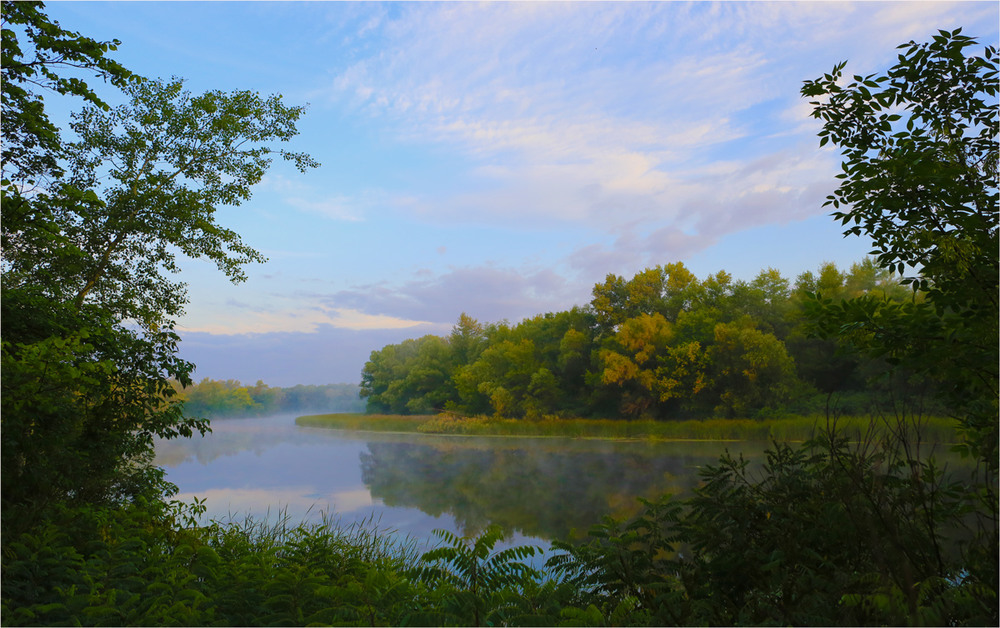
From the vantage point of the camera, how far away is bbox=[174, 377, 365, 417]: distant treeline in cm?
3753

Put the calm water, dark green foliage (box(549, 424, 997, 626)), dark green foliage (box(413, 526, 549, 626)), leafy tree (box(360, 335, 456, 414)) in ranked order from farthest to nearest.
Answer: leafy tree (box(360, 335, 456, 414)), the calm water, dark green foliage (box(413, 526, 549, 626)), dark green foliage (box(549, 424, 997, 626))

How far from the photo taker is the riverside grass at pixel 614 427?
17.8 meters

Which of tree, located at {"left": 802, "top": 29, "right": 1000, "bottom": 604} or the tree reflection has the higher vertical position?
A: tree, located at {"left": 802, "top": 29, "right": 1000, "bottom": 604}

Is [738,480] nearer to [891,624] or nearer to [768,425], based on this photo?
[891,624]

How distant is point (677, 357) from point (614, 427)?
3690 millimetres

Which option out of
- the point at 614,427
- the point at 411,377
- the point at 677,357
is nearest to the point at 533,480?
the point at 614,427

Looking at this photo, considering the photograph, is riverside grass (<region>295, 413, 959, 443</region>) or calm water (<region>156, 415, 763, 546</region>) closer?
calm water (<region>156, 415, 763, 546</region>)

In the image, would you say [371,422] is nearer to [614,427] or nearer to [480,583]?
[614,427]

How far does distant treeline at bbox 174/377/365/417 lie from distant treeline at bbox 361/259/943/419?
16518mm

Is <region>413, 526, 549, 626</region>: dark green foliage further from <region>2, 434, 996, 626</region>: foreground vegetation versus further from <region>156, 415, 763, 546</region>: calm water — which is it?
<region>156, 415, 763, 546</region>: calm water

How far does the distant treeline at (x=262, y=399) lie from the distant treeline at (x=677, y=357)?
650 inches

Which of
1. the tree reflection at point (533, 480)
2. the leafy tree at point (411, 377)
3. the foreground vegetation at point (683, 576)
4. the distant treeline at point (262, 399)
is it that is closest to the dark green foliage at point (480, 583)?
the foreground vegetation at point (683, 576)

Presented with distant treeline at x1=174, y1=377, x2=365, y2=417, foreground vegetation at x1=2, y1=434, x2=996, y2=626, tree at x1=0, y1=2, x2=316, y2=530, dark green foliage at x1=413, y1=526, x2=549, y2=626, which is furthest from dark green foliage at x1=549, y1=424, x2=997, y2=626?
distant treeline at x1=174, y1=377, x2=365, y2=417

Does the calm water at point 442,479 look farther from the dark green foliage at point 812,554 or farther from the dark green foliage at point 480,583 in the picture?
the dark green foliage at point 480,583
